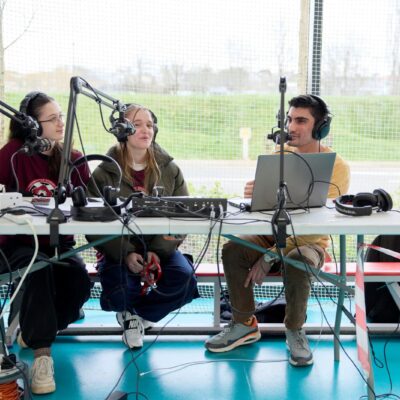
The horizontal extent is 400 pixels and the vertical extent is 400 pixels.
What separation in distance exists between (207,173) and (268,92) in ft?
2.45

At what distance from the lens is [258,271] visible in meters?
2.48

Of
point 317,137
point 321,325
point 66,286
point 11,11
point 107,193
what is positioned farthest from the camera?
point 11,11

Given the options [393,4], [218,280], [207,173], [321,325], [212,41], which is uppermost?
[393,4]

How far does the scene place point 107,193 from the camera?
190cm

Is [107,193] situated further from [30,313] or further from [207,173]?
[207,173]

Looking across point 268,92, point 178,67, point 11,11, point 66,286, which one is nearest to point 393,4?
point 268,92

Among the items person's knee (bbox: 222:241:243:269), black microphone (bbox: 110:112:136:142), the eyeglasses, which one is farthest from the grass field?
black microphone (bbox: 110:112:136:142)

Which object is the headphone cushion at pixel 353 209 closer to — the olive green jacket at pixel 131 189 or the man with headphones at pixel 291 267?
the man with headphones at pixel 291 267

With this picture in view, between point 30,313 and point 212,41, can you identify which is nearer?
point 30,313

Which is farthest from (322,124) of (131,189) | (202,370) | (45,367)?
(45,367)

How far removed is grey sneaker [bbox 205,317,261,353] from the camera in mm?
2549

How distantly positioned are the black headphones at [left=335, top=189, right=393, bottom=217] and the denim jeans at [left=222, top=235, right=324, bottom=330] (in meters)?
0.45

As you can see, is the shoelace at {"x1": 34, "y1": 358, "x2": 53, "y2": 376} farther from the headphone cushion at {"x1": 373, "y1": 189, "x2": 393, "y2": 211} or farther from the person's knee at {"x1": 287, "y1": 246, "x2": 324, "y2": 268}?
the headphone cushion at {"x1": 373, "y1": 189, "x2": 393, "y2": 211}

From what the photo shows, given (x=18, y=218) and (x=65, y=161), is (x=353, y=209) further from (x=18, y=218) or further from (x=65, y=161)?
(x=18, y=218)
